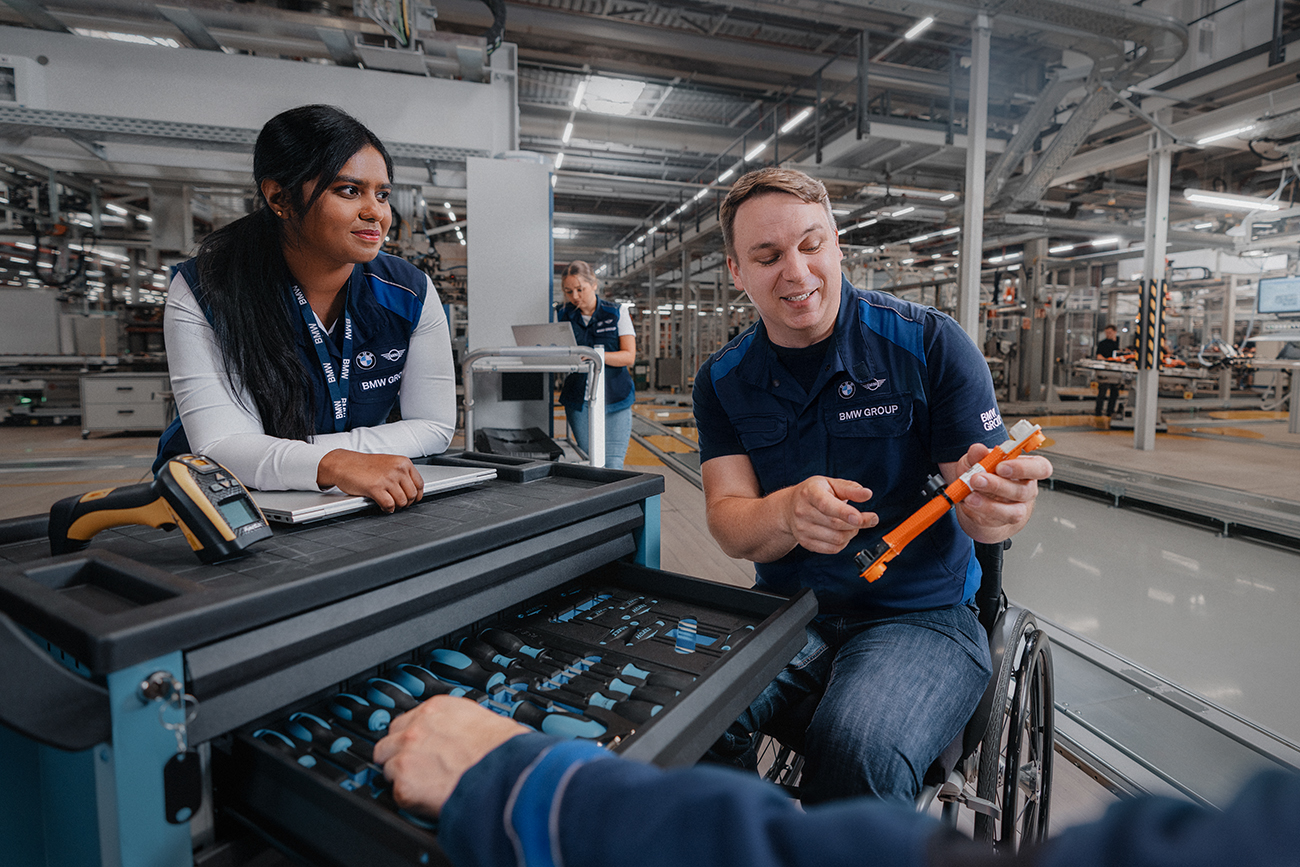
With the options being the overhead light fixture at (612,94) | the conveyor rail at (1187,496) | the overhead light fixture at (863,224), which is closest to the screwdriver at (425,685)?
the conveyor rail at (1187,496)

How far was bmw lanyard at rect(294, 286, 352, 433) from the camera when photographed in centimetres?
130

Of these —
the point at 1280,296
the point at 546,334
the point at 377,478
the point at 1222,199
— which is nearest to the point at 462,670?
the point at 377,478

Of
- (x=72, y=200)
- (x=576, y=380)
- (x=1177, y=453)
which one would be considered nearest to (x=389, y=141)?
(x=576, y=380)

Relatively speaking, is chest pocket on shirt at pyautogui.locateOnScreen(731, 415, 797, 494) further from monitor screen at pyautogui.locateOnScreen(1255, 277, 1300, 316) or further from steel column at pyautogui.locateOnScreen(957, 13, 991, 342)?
monitor screen at pyautogui.locateOnScreen(1255, 277, 1300, 316)

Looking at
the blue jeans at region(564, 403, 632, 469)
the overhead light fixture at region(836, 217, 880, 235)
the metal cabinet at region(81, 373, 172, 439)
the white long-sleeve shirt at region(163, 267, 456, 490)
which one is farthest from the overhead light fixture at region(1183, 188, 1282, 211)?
the metal cabinet at region(81, 373, 172, 439)

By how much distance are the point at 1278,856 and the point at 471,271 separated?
394 cm

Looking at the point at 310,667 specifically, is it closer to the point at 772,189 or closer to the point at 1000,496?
the point at 1000,496

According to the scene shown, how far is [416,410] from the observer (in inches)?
58.8

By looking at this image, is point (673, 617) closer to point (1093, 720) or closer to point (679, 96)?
point (1093, 720)

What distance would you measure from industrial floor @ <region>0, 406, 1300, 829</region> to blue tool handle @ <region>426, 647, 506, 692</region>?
554 millimetres

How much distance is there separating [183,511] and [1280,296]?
1076cm

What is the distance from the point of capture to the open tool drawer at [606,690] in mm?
500

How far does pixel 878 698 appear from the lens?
990 mm

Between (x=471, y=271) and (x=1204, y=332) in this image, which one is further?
(x=1204, y=332)
